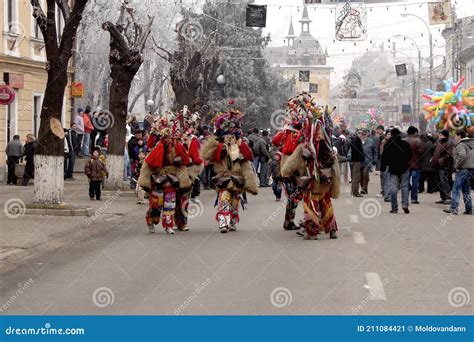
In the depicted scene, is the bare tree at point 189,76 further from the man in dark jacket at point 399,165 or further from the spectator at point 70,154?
the man in dark jacket at point 399,165

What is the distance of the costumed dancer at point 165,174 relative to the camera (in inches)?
672

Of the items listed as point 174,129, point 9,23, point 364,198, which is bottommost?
point 364,198

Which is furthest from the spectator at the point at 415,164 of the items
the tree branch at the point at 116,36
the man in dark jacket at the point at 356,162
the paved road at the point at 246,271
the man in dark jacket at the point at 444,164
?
the tree branch at the point at 116,36

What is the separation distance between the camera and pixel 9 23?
3444 centimetres

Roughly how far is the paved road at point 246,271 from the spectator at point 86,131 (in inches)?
589

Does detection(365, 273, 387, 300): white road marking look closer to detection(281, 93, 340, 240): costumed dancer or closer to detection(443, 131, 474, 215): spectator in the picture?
detection(281, 93, 340, 240): costumed dancer

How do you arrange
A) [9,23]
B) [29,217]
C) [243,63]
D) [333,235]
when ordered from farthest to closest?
[243,63] → [9,23] → [29,217] → [333,235]

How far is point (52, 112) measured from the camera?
2098cm

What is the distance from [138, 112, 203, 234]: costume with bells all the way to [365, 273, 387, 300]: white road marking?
5.69 m

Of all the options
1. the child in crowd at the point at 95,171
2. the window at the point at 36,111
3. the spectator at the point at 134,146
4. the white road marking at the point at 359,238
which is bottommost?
the white road marking at the point at 359,238

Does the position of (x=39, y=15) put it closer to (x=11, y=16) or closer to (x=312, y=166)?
(x=312, y=166)

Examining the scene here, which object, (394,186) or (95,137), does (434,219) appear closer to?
(394,186)
